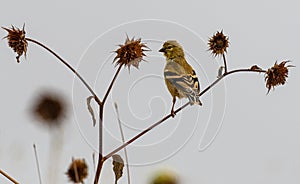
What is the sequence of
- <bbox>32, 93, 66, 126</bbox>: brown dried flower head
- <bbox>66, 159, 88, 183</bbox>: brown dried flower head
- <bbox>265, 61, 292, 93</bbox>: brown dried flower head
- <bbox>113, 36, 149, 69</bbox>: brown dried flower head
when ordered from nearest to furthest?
<bbox>113, 36, 149, 69</bbox>: brown dried flower head → <bbox>265, 61, 292, 93</bbox>: brown dried flower head → <bbox>66, 159, 88, 183</bbox>: brown dried flower head → <bbox>32, 93, 66, 126</bbox>: brown dried flower head

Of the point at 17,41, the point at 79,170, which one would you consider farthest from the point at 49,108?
the point at 17,41

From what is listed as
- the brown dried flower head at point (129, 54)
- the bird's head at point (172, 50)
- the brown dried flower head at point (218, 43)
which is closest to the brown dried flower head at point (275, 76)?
the brown dried flower head at point (218, 43)

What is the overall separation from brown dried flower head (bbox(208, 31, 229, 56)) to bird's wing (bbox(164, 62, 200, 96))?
124 millimetres

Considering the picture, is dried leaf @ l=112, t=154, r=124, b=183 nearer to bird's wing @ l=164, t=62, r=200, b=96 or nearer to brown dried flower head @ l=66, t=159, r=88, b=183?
bird's wing @ l=164, t=62, r=200, b=96

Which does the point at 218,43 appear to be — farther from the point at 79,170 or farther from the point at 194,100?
the point at 79,170

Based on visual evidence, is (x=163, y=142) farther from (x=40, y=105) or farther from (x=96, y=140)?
(x=40, y=105)

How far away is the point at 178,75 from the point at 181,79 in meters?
0.01

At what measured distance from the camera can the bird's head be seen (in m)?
1.27

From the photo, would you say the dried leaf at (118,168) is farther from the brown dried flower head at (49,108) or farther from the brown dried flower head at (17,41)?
the brown dried flower head at (49,108)

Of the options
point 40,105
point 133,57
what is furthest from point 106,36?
point 40,105

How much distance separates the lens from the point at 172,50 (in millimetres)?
1274

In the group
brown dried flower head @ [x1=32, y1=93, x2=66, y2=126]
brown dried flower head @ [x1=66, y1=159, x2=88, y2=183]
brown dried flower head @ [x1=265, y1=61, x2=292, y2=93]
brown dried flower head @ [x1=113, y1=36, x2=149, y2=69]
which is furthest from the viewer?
brown dried flower head @ [x1=32, y1=93, x2=66, y2=126]

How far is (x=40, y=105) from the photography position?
2211 millimetres

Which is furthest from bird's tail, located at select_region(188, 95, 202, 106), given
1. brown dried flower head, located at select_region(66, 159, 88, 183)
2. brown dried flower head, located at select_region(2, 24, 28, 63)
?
brown dried flower head, located at select_region(66, 159, 88, 183)
